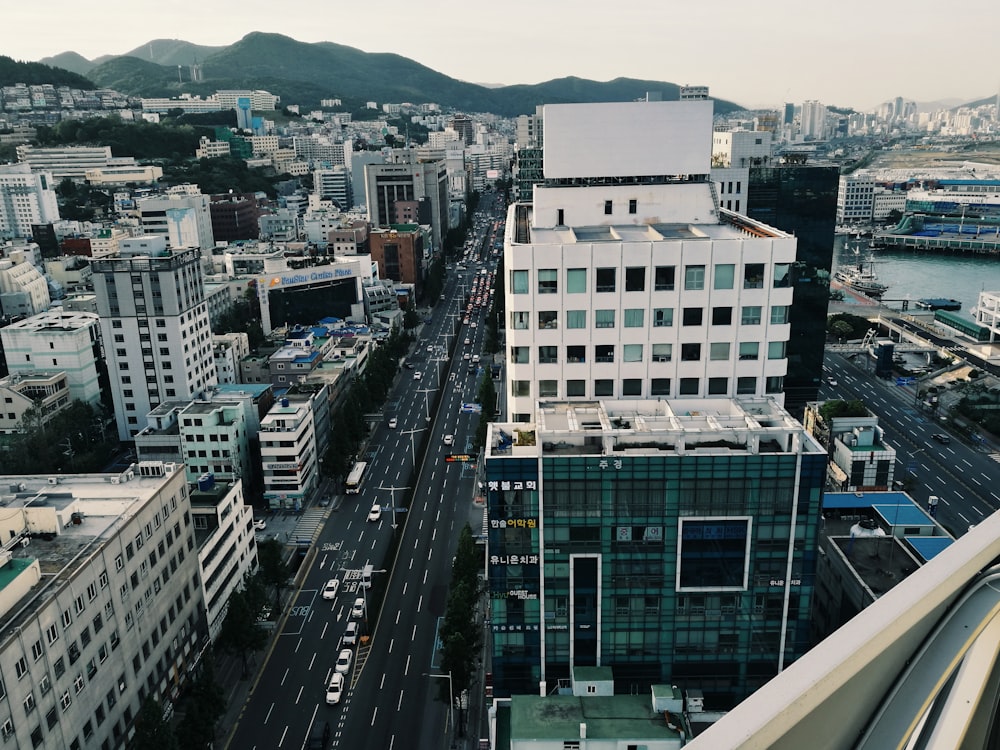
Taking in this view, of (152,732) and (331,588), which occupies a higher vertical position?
(152,732)

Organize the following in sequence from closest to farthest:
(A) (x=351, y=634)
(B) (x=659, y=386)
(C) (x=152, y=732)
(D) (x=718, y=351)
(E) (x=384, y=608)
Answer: (D) (x=718, y=351), (B) (x=659, y=386), (C) (x=152, y=732), (A) (x=351, y=634), (E) (x=384, y=608)

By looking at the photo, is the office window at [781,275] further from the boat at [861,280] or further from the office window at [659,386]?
the boat at [861,280]

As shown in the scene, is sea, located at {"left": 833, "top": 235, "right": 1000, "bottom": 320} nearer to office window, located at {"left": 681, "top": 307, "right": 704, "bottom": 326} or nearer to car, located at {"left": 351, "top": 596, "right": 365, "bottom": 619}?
car, located at {"left": 351, "top": 596, "right": 365, "bottom": 619}

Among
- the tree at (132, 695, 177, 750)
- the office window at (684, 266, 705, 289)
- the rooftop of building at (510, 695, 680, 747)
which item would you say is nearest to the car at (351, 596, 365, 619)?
the tree at (132, 695, 177, 750)

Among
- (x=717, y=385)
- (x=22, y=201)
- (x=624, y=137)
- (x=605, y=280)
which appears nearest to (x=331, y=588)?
(x=717, y=385)

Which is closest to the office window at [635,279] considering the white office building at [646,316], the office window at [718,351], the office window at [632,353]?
the white office building at [646,316]

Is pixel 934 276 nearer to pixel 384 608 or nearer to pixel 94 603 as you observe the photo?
pixel 384 608
